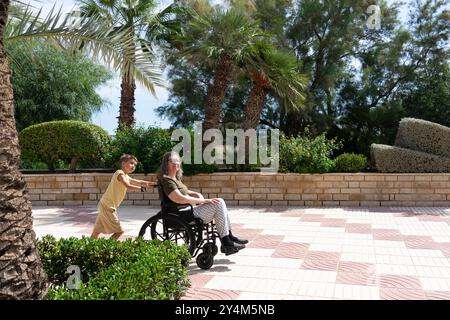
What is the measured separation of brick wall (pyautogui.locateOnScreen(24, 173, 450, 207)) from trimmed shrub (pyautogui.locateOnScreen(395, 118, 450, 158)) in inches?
40.2

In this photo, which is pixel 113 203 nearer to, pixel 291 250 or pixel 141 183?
pixel 141 183

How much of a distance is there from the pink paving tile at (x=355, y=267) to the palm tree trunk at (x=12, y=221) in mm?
3164

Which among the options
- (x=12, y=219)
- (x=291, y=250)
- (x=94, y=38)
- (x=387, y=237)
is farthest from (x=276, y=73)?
(x=12, y=219)

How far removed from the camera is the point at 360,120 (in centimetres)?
1825

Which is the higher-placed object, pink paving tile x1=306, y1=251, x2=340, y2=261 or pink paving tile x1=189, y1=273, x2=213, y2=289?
pink paving tile x1=306, y1=251, x2=340, y2=261

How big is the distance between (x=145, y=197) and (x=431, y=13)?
47.4ft

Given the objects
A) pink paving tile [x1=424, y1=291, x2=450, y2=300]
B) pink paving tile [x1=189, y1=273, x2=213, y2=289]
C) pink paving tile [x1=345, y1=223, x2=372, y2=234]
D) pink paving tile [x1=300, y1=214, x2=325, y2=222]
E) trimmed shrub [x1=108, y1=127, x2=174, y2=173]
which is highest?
trimmed shrub [x1=108, y1=127, x2=174, y2=173]

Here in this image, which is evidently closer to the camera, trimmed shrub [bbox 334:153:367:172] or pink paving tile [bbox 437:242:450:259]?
pink paving tile [bbox 437:242:450:259]

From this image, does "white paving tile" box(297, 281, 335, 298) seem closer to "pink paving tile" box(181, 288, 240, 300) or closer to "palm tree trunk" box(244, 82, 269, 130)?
"pink paving tile" box(181, 288, 240, 300)

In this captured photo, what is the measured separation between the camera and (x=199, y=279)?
441cm

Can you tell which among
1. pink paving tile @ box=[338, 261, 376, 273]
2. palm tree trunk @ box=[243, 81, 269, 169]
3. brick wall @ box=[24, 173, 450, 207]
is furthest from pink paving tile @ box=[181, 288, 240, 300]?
palm tree trunk @ box=[243, 81, 269, 169]

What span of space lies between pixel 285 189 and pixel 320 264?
5522 millimetres

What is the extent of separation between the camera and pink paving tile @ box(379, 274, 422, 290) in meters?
4.17

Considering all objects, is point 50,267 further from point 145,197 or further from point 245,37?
point 245,37
